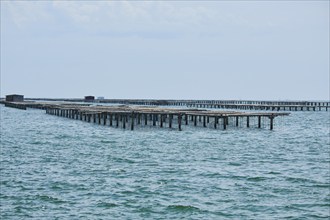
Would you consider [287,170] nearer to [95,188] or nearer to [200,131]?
[95,188]

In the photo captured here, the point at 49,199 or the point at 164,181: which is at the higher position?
the point at 164,181

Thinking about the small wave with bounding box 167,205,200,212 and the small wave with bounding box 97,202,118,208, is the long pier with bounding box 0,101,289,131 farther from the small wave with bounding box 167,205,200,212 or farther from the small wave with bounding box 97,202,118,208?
the small wave with bounding box 167,205,200,212

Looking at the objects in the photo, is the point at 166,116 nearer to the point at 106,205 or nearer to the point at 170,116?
the point at 170,116

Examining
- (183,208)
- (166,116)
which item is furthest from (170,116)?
(183,208)

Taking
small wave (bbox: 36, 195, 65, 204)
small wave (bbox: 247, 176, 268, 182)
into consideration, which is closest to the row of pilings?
small wave (bbox: 247, 176, 268, 182)

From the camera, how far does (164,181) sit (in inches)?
958

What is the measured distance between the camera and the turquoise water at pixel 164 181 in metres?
19.2

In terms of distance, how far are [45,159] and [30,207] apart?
13166mm

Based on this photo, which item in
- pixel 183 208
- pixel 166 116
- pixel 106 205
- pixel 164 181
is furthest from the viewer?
pixel 166 116

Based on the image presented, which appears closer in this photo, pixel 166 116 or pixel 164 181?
pixel 164 181

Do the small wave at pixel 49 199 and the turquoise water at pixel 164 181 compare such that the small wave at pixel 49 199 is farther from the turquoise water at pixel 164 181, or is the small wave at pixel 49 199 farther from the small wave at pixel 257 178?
the small wave at pixel 257 178

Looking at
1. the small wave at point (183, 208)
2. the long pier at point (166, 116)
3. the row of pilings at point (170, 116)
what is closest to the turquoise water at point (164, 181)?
the small wave at point (183, 208)

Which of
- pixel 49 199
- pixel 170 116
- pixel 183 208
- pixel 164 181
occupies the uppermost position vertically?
pixel 170 116

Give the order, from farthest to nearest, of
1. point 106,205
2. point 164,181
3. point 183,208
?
point 164,181 < point 106,205 < point 183,208
